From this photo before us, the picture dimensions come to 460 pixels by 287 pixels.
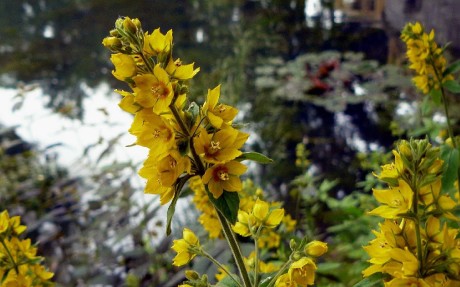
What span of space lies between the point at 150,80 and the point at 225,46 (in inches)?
121

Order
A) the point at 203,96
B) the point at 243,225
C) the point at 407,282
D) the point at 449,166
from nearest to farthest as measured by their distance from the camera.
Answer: the point at 407,282, the point at 243,225, the point at 449,166, the point at 203,96

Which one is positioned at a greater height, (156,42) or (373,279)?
(156,42)

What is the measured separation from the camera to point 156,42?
1.23ft

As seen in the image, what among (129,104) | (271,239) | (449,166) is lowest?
(271,239)

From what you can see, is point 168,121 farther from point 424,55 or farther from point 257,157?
point 424,55

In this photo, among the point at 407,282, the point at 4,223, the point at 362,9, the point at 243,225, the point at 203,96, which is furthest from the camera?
the point at 362,9

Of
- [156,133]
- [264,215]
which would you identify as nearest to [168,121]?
[156,133]

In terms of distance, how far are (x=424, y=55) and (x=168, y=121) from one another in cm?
52

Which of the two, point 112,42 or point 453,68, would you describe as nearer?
point 112,42

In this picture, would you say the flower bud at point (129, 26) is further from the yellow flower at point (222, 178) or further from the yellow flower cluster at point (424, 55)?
the yellow flower cluster at point (424, 55)

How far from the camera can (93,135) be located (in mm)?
2848

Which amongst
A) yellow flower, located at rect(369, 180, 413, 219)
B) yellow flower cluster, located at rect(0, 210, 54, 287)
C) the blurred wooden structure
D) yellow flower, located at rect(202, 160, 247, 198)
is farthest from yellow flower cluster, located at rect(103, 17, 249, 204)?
the blurred wooden structure

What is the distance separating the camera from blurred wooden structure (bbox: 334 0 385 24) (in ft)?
9.92

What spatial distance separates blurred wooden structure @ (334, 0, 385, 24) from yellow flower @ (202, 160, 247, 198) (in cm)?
283
